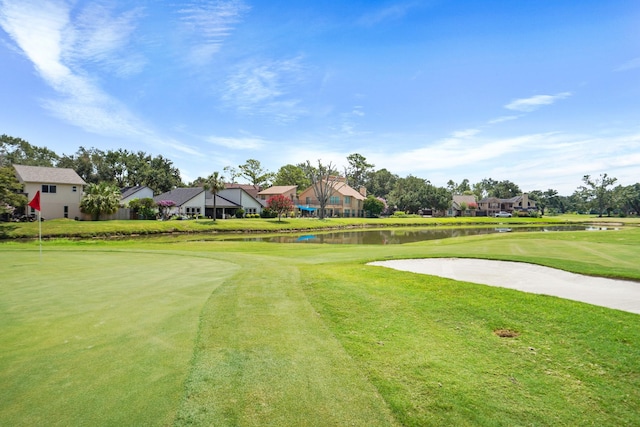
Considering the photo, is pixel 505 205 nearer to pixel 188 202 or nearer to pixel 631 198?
pixel 631 198

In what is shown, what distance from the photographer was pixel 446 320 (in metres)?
7.04

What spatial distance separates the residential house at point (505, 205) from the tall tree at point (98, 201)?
108318 millimetres

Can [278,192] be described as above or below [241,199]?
above

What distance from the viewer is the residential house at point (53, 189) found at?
4741 centimetres

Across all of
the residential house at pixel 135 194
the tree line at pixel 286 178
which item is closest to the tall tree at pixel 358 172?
the tree line at pixel 286 178

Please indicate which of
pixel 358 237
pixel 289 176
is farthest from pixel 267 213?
pixel 289 176

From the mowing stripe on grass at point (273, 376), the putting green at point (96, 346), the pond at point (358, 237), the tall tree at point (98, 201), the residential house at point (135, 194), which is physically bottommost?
the pond at point (358, 237)

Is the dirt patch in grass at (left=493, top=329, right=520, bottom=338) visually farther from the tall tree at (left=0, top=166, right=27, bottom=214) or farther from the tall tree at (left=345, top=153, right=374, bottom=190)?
the tall tree at (left=345, top=153, right=374, bottom=190)

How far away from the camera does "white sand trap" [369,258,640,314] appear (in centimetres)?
895

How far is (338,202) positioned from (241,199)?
97.3 feet

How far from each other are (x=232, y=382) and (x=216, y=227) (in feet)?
154

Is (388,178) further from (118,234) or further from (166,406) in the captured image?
(166,406)

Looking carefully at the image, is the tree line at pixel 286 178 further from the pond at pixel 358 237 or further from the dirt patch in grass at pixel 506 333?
the dirt patch in grass at pixel 506 333

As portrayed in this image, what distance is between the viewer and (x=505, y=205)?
122 meters
